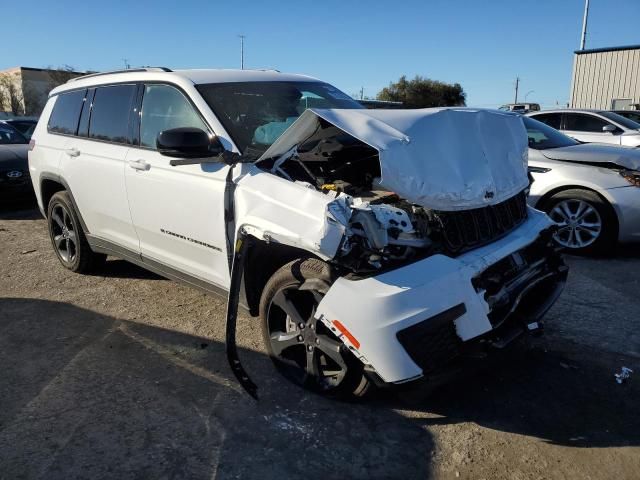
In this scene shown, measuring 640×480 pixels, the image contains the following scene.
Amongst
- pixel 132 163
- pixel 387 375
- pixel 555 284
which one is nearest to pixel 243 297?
pixel 387 375

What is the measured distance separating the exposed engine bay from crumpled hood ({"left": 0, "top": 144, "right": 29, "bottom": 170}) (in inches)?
310

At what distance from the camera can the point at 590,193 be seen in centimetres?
597

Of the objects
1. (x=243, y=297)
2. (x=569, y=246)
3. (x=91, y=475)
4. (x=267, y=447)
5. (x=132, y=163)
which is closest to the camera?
(x=91, y=475)

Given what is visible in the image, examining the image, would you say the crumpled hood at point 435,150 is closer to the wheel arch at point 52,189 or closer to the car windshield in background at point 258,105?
the car windshield in background at point 258,105

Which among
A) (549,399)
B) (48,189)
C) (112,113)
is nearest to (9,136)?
(48,189)

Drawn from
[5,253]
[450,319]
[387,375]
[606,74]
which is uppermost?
[606,74]

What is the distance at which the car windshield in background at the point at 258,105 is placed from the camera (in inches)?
140

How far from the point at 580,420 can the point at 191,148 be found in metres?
2.67

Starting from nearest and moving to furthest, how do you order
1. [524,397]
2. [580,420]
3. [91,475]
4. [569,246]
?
[91,475], [580,420], [524,397], [569,246]

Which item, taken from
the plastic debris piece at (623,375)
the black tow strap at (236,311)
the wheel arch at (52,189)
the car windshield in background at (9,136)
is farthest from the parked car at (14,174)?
the plastic debris piece at (623,375)

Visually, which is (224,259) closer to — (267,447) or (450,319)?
(267,447)

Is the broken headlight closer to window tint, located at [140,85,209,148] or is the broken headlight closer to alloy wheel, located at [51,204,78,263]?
window tint, located at [140,85,209,148]

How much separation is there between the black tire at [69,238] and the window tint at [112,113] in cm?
91

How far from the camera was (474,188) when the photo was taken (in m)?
3.02
